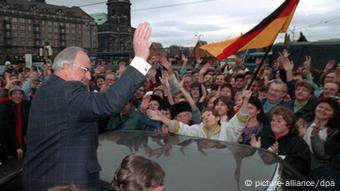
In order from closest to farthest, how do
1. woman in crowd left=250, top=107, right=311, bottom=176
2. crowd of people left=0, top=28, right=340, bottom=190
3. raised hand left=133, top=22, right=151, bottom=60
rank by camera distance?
1. raised hand left=133, top=22, right=151, bottom=60
2. woman in crowd left=250, top=107, right=311, bottom=176
3. crowd of people left=0, top=28, right=340, bottom=190

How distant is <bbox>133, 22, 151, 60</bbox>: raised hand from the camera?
2420 mm

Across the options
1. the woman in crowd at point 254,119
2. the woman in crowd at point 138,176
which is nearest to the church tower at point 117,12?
the woman in crowd at point 254,119

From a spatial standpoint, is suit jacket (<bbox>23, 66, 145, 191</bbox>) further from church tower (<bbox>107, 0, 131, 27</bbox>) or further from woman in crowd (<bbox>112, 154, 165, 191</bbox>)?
church tower (<bbox>107, 0, 131, 27</bbox>)

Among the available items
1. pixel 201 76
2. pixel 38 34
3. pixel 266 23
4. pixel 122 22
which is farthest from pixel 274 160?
pixel 122 22

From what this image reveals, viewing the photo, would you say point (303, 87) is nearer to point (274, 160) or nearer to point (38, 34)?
point (274, 160)

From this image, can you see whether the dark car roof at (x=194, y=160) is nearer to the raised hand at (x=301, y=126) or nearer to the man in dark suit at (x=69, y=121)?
the man in dark suit at (x=69, y=121)

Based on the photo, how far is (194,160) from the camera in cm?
285

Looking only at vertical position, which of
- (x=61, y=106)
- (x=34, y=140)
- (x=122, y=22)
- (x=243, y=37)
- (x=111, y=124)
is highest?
(x=122, y=22)

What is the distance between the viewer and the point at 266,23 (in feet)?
18.1

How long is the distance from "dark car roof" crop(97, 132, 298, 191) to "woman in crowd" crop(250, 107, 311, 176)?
57 centimetres

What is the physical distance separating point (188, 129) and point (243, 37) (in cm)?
196

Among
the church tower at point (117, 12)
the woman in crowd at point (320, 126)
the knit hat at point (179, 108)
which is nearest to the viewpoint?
the woman in crowd at point (320, 126)

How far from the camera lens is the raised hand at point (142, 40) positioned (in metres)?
2.42

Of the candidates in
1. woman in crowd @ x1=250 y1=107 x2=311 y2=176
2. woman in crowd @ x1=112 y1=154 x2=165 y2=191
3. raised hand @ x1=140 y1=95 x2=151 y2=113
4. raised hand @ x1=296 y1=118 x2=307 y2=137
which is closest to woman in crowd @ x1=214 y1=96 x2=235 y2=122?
woman in crowd @ x1=250 y1=107 x2=311 y2=176
